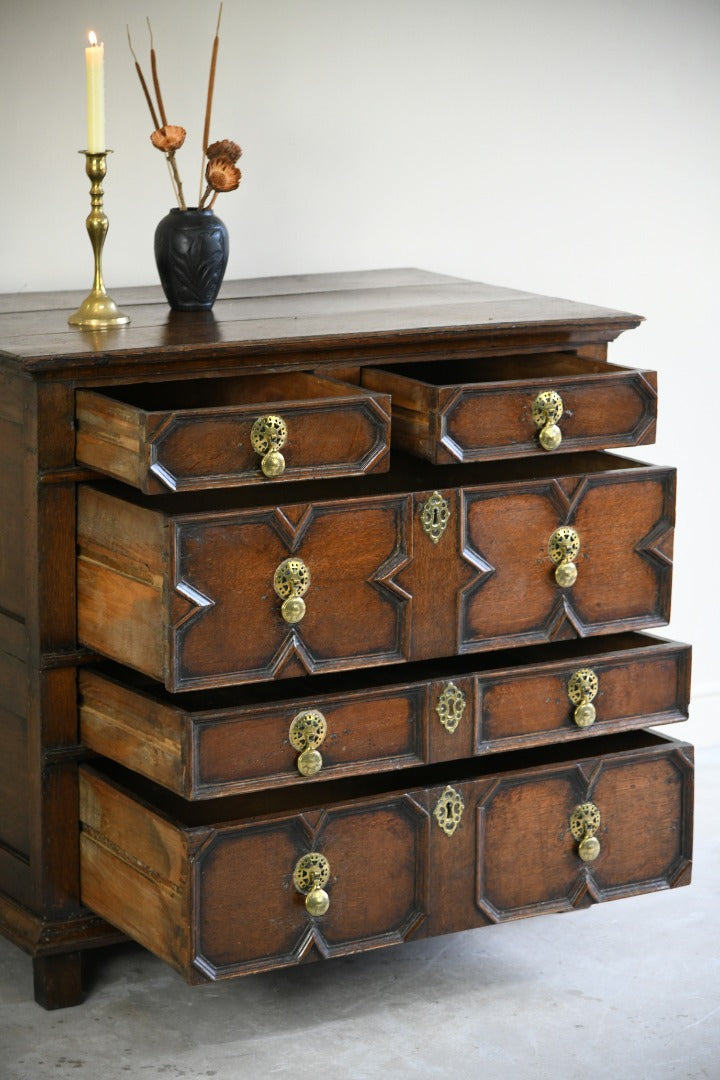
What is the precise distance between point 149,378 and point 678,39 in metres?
1.61

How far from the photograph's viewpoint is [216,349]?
2.45m

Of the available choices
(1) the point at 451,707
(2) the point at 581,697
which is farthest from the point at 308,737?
(2) the point at 581,697

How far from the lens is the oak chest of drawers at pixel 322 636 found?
2348mm

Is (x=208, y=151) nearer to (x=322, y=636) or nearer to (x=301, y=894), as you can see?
(x=322, y=636)

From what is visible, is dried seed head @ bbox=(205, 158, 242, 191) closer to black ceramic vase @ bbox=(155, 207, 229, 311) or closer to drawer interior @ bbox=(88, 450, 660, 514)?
black ceramic vase @ bbox=(155, 207, 229, 311)

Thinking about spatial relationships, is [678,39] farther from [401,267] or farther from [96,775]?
[96,775]

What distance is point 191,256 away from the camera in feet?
8.97

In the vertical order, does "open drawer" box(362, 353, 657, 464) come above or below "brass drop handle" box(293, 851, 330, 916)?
above

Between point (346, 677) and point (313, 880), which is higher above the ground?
point (346, 677)

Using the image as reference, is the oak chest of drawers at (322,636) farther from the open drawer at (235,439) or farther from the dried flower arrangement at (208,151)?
the dried flower arrangement at (208,151)

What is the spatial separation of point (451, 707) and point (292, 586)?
0.33 meters

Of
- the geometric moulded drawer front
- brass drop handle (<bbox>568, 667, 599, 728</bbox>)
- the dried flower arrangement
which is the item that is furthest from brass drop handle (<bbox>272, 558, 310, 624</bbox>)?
the dried flower arrangement

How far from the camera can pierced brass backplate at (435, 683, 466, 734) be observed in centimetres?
254

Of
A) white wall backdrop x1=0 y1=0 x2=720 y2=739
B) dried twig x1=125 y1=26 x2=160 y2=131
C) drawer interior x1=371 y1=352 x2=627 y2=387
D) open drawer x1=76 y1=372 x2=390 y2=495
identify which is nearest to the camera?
open drawer x1=76 y1=372 x2=390 y2=495
